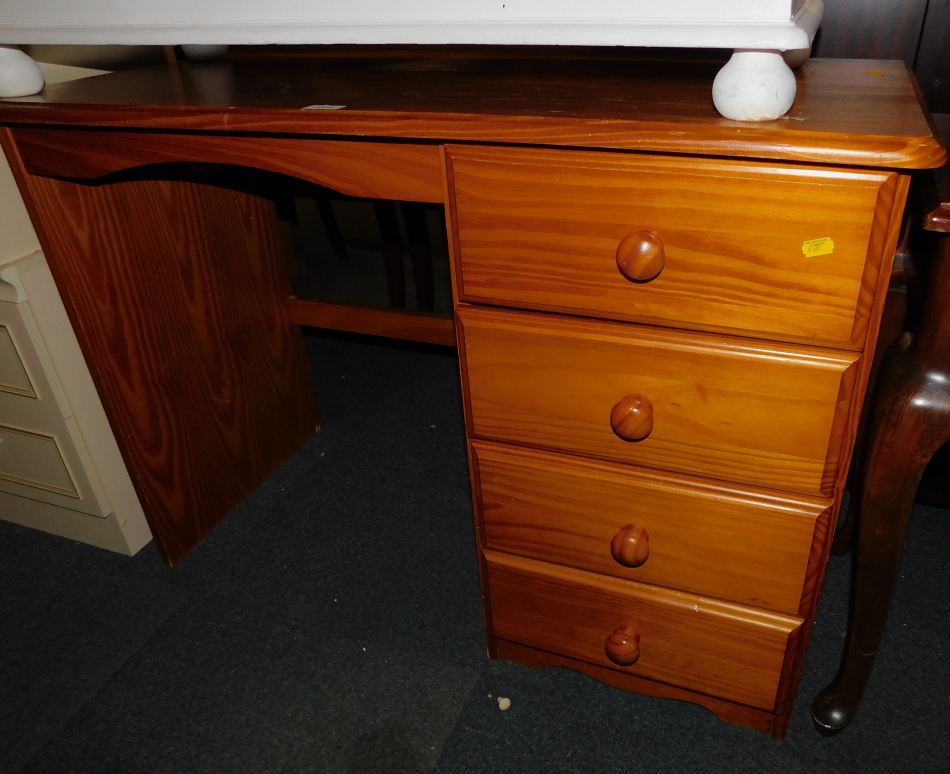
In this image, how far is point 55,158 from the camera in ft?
3.17

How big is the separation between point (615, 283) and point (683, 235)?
79 mm

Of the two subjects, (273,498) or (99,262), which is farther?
(273,498)

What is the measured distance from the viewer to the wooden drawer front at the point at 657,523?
78cm

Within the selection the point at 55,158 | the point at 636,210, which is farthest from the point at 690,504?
the point at 55,158

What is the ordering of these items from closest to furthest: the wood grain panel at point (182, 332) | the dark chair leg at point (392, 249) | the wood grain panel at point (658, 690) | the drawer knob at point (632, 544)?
1. the drawer knob at point (632, 544)
2. the wood grain panel at point (658, 690)
3. the wood grain panel at point (182, 332)
4. the dark chair leg at point (392, 249)

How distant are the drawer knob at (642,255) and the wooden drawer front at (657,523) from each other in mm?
244

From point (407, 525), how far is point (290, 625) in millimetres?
280

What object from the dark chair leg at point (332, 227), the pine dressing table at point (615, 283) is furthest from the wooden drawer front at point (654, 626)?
the dark chair leg at point (332, 227)

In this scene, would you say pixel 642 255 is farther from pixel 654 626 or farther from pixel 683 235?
pixel 654 626

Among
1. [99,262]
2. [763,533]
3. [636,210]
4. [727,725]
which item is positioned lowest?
[727,725]

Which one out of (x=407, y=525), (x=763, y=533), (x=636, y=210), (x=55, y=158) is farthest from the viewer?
(x=407, y=525)

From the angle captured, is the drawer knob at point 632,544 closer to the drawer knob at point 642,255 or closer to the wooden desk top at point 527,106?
the drawer knob at point 642,255

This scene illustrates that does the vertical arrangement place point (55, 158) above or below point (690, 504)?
above

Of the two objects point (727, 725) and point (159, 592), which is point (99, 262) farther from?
point (727, 725)
